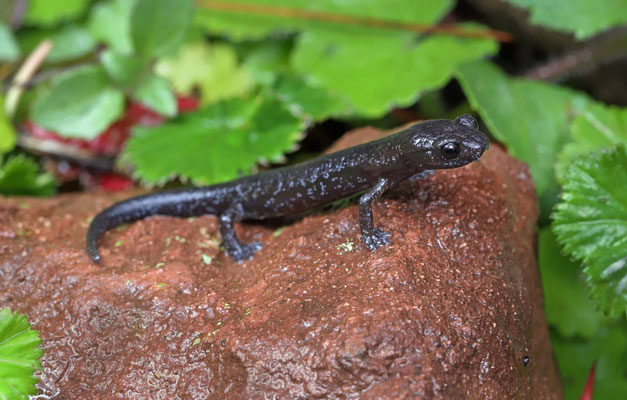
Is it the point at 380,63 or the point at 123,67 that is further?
the point at 380,63

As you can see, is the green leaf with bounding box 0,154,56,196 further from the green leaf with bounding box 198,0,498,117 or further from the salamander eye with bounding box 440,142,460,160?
the salamander eye with bounding box 440,142,460,160

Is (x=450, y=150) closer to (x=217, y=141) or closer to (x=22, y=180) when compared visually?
(x=217, y=141)

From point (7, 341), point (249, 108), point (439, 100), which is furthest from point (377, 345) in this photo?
point (439, 100)

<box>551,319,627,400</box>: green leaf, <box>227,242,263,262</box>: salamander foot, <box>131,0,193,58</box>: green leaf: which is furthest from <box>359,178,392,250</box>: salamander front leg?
<box>131,0,193,58</box>: green leaf

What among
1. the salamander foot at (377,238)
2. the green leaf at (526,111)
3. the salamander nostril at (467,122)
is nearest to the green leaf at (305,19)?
the green leaf at (526,111)

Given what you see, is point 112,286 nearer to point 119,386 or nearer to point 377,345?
Answer: point 119,386

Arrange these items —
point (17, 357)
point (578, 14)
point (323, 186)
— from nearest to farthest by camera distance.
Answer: point (17, 357)
point (323, 186)
point (578, 14)

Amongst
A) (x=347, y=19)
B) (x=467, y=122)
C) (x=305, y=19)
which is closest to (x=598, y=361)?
(x=467, y=122)
